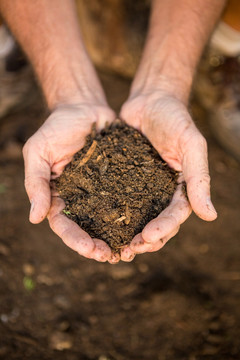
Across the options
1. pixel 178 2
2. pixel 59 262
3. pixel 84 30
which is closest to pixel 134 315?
pixel 59 262

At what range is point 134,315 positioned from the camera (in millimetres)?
2660

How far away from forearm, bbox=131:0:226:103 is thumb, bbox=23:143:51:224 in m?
0.95

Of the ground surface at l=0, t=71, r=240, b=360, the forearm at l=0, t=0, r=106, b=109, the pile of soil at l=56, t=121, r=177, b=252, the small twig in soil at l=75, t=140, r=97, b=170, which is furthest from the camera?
the forearm at l=0, t=0, r=106, b=109

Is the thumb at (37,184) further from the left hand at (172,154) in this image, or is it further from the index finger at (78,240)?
the left hand at (172,154)

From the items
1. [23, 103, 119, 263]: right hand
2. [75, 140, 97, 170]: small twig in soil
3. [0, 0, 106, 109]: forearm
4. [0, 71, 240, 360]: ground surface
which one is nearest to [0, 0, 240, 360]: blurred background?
[0, 71, 240, 360]: ground surface

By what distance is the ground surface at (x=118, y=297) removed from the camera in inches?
99.0

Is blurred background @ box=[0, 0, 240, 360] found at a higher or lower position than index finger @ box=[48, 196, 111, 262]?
lower

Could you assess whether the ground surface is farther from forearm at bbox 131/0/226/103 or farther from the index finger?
forearm at bbox 131/0/226/103

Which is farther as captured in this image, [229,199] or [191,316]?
[229,199]

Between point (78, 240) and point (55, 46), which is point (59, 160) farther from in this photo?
point (55, 46)

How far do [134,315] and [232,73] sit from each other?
2.48 m

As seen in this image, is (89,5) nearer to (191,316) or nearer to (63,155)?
(63,155)

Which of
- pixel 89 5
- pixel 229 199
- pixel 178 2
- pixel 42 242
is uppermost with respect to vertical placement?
pixel 178 2

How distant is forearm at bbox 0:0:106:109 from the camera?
2641 millimetres
